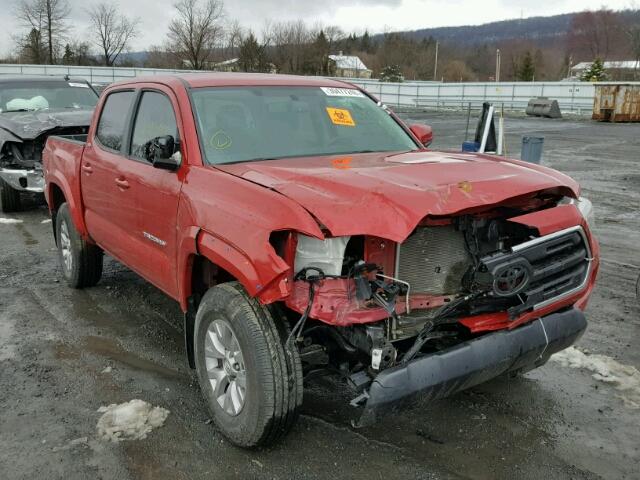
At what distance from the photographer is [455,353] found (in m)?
2.89

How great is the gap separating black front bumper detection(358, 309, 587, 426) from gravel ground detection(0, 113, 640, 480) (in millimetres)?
220

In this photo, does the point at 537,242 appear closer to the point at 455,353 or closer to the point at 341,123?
the point at 455,353

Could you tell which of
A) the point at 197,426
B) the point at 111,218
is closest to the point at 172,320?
the point at 111,218

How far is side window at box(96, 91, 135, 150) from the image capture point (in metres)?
4.71

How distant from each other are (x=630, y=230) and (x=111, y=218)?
6383 mm

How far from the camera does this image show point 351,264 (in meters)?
2.94

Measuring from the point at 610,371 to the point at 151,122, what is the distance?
354cm

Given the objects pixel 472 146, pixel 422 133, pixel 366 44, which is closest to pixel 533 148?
pixel 472 146

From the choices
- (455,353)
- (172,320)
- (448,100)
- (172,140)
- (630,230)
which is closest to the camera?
(455,353)

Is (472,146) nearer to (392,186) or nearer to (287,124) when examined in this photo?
(287,124)

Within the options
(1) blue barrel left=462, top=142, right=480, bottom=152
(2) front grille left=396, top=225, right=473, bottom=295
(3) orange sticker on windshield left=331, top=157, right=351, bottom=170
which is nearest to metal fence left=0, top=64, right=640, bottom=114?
(1) blue barrel left=462, top=142, right=480, bottom=152

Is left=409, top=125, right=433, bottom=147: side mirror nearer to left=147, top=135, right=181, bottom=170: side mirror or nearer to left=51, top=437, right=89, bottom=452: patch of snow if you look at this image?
left=147, top=135, right=181, bottom=170: side mirror

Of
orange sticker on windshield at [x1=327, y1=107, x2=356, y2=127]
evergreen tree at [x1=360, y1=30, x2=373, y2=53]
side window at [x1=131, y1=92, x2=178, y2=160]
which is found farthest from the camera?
evergreen tree at [x1=360, y1=30, x2=373, y2=53]

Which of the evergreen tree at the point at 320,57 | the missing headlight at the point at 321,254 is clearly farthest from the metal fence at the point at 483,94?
the missing headlight at the point at 321,254
